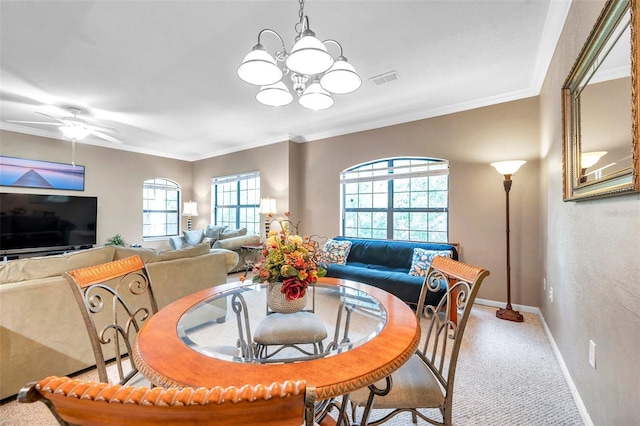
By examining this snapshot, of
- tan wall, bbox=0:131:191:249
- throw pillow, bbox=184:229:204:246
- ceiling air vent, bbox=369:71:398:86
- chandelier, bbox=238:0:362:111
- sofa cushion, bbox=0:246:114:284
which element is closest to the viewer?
chandelier, bbox=238:0:362:111

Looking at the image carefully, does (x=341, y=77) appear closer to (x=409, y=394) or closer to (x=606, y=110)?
(x=606, y=110)

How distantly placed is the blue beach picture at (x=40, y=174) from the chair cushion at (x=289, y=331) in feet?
19.3

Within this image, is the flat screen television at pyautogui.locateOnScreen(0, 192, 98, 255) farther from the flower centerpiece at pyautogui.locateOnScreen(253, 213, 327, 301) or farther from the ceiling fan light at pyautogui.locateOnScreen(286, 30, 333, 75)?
the ceiling fan light at pyautogui.locateOnScreen(286, 30, 333, 75)

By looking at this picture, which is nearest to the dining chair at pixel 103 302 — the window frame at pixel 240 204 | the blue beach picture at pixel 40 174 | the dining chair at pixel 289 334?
the dining chair at pixel 289 334

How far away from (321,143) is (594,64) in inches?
161

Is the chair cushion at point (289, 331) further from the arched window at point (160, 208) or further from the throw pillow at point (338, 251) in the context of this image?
the arched window at point (160, 208)

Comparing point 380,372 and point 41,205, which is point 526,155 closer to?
point 380,372

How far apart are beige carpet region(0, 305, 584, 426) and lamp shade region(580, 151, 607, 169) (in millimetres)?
1478

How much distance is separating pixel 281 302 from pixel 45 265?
5.89ft

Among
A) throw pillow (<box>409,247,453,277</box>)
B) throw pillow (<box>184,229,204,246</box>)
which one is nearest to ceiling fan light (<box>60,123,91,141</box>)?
throw pillow (<box>184,229,204,246</box>)

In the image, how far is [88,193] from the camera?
555 centimetres

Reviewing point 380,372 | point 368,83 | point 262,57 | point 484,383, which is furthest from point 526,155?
point 380,372

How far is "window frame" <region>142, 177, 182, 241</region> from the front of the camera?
6.47 metres

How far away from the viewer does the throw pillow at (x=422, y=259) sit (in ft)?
11.1
